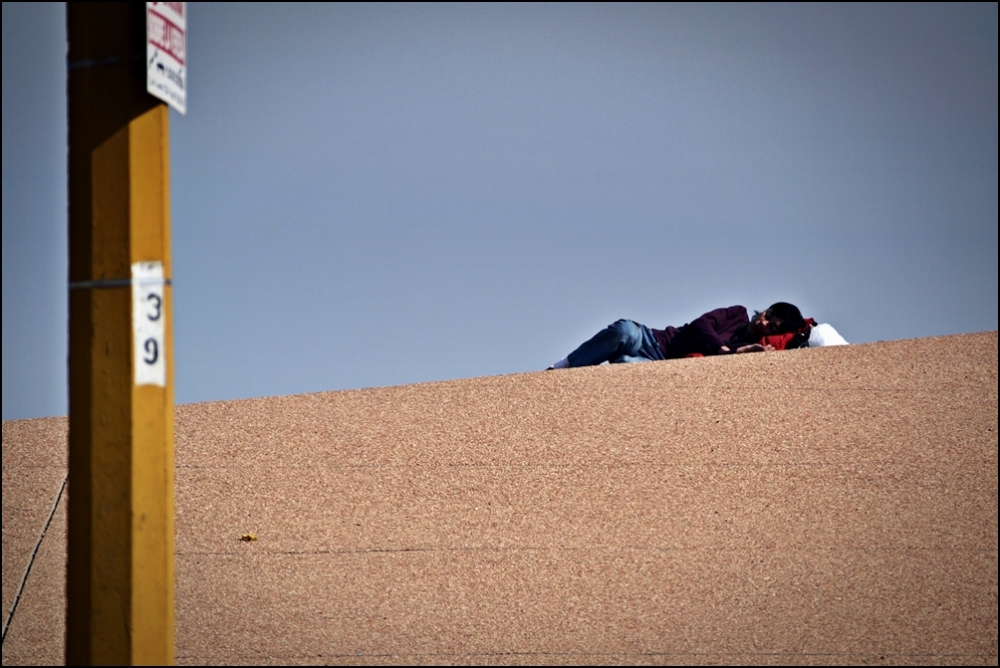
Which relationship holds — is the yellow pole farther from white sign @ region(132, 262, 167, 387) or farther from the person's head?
the person's head

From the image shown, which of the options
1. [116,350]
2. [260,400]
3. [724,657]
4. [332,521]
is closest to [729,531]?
[724,657]

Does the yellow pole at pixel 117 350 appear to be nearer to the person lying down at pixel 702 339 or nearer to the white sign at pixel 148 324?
the white sign at pixel 148 324

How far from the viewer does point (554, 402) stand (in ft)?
28.2

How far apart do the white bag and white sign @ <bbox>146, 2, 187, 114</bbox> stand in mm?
7640

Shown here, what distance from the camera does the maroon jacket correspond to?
979 centimetres

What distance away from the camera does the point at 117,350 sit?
3.40 m

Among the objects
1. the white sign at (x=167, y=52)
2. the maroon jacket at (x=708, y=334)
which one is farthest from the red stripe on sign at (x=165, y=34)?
the maroon jacket at (x=708, y=334)

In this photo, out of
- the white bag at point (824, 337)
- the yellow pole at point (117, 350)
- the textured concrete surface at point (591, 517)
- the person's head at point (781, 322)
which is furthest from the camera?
the person's head at point (781, 322)

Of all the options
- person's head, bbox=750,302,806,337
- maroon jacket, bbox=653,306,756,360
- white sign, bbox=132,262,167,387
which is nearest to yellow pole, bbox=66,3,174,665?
white sign, bbox=132,262,167,387

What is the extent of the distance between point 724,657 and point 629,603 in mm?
805

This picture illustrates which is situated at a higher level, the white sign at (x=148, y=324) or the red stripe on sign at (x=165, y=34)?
the red stripe on sign at (x=165, y=34)

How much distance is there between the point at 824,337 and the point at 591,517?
4.45 meters

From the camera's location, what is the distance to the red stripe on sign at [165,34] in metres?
3.42

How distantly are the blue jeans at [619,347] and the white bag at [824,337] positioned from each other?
1.64 meters
